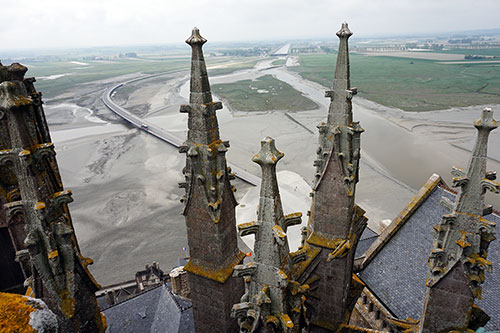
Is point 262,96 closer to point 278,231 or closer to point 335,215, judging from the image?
point 335,215

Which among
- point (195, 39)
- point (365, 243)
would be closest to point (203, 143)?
point (195, 39)

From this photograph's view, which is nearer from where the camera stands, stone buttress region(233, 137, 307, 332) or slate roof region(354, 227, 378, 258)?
stone buttress region(233, 137, 307, 332)

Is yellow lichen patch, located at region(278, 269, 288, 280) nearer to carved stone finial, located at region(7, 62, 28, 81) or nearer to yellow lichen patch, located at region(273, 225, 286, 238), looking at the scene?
yellow lichen patch, located at region(273, 225, 286, 238)

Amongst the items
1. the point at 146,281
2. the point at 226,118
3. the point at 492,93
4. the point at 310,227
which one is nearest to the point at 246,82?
the point at 226,118

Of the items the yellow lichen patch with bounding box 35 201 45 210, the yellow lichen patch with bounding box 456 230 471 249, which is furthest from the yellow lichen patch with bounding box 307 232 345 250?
the yellow lichen patch with bounding box 35 201 45 210

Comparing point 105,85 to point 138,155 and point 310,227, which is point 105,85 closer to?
point 138,155

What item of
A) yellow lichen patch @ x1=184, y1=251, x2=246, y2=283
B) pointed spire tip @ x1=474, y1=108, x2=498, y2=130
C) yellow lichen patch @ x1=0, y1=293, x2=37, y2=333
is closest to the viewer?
yellow lichen patch @ x1=0, y1=293, x2=37, y2=333
